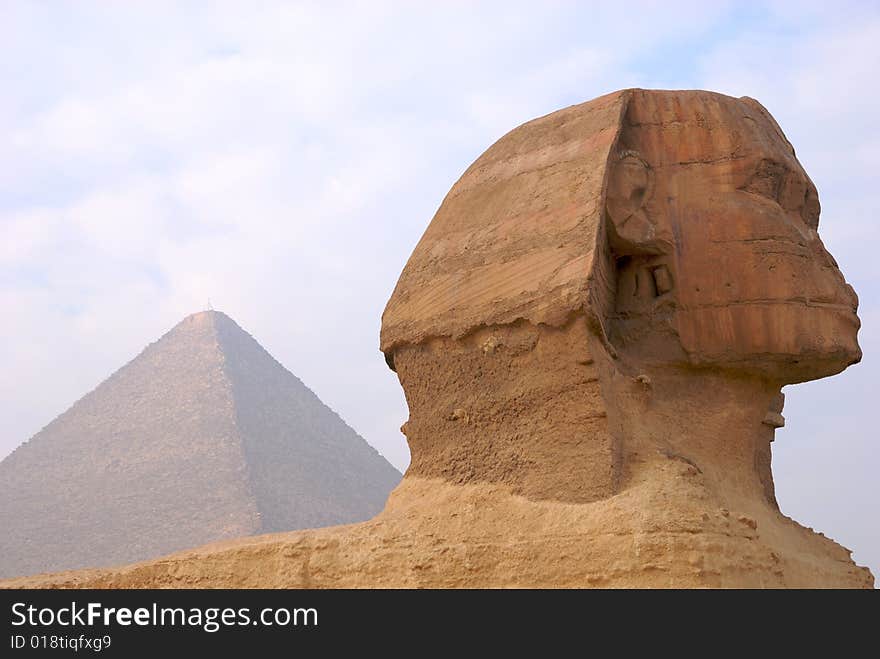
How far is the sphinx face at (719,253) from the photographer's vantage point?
6043 mm

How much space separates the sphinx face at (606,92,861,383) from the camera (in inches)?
238

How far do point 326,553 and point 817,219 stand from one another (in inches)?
119

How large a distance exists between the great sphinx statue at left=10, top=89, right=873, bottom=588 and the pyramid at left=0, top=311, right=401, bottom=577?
79204mm

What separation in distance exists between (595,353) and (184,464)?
92.3 m

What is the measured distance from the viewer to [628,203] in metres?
6.10

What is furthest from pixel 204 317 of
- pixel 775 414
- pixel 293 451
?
pixel 775 414

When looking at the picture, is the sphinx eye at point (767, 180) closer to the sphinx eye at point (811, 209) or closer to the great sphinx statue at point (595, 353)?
the great sphinx statue at point (595, 353)

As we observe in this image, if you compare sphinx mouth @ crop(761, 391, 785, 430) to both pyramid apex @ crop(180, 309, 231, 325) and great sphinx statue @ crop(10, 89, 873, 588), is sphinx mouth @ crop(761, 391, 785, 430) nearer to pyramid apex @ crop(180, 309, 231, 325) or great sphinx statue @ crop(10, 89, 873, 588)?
great sphinx statue @ crop(10, 89, 873, 588)

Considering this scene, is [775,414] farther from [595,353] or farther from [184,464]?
[184,464]

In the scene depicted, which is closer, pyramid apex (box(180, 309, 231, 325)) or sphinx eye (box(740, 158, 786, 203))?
sphinx eye (box(740, 158, 786, 203))

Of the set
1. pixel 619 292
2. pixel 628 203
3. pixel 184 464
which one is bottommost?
pixel 619 292

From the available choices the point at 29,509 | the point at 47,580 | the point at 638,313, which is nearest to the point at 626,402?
the point at 638,313

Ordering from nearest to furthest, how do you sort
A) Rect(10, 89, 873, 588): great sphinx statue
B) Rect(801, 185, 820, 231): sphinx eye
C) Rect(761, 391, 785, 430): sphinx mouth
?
1. Rect(10, 89, 873, 588): great sphinx statue
2. Rect(801, 185, 820, 231): sphinx eye
3. Rect(761, 391, 785, 430): sphinx mouth

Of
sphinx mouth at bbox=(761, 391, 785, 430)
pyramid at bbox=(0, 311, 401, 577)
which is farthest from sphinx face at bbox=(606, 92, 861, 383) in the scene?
pyramid at bbox=(0, 311, 401, 577)
